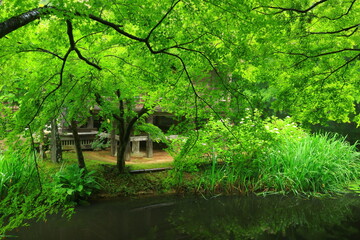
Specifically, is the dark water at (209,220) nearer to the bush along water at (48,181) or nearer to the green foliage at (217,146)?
the bush along water at (48,181)

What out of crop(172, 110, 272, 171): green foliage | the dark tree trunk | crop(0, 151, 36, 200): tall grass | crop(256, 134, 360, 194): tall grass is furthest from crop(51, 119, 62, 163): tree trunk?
crop(256, 134, 360, 194): tall grass

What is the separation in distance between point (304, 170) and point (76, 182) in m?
5.93

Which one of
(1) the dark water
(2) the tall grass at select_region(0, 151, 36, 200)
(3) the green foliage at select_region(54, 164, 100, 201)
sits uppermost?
(2) the tall grass at select_region(0, 151, 36, 200)

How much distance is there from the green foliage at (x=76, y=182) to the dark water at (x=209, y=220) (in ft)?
1.23

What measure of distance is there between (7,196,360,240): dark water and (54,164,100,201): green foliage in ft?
1.23

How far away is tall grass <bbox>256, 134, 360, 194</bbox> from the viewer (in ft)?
24.0

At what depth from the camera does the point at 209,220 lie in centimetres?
592

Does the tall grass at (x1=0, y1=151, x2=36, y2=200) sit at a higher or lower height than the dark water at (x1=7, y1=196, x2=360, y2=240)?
higher

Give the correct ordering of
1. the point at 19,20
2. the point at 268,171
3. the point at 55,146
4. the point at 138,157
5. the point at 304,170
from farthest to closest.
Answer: the point at 138,157, the point at 55,146, the point at 268,171, the point at 304,170, the point at 19,20

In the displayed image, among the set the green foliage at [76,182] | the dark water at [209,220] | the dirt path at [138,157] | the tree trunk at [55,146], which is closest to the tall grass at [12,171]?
the green foliage at [76,182]

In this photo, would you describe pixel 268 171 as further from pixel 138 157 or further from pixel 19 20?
pixel 19 20

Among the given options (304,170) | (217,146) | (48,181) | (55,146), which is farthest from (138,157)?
(304,170)

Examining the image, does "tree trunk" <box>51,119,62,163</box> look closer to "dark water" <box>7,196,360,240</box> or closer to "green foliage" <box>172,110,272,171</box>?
"dark water" <box>7,196,360,240</box>

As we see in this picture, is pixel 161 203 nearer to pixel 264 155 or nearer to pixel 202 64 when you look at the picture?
pixel 264 155
